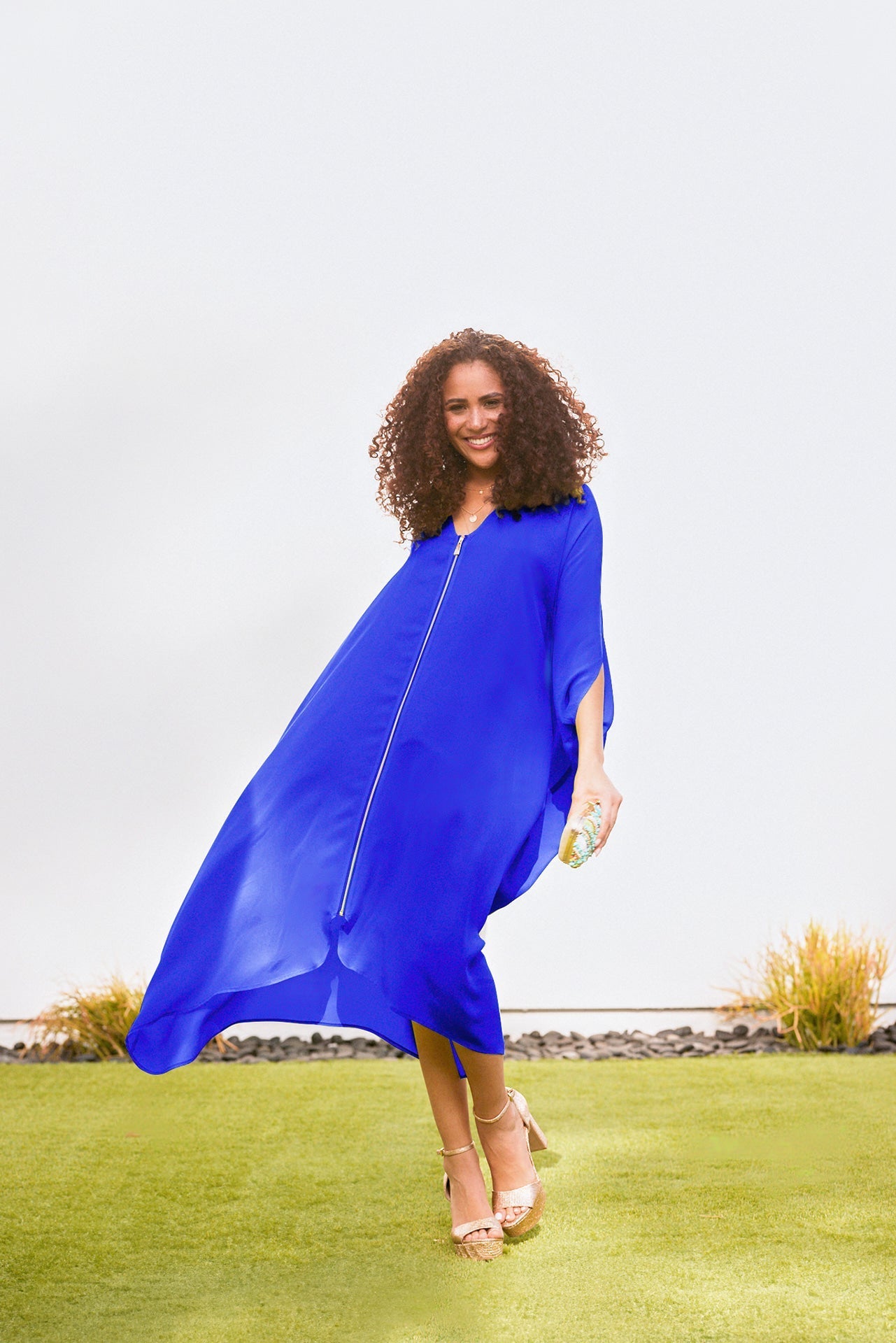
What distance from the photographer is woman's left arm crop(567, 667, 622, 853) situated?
2113mm

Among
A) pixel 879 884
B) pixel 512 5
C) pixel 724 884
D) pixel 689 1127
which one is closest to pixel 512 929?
pixel 724 884

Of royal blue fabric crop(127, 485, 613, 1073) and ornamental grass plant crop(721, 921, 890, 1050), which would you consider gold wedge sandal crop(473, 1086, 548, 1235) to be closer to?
royal blue fabric crop(127, 485, 613, 1073)

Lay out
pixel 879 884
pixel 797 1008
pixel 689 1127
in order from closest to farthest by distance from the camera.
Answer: pixel 689 1127 → pixel 797 1008 → pixel 879 884

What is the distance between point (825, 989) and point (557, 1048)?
0.95 meters

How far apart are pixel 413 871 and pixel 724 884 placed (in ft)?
9.34

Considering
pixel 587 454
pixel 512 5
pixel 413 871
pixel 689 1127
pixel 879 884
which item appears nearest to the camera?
pixel 413 871

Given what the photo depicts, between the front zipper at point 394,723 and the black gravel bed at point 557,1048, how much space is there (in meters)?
2.31

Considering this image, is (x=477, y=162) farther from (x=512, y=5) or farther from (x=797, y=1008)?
(x=797, y=1008)

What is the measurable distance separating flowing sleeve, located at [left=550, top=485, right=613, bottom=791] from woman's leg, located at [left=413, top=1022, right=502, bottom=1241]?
0.52 meters

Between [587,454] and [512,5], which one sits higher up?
[512,5]

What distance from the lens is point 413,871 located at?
82.5 inches

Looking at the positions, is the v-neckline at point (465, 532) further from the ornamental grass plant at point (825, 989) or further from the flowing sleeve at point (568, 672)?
the ornamental grass plant at point (825, 989)

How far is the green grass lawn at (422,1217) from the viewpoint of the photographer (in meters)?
1.85

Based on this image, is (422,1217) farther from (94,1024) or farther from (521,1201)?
(94,1024)
